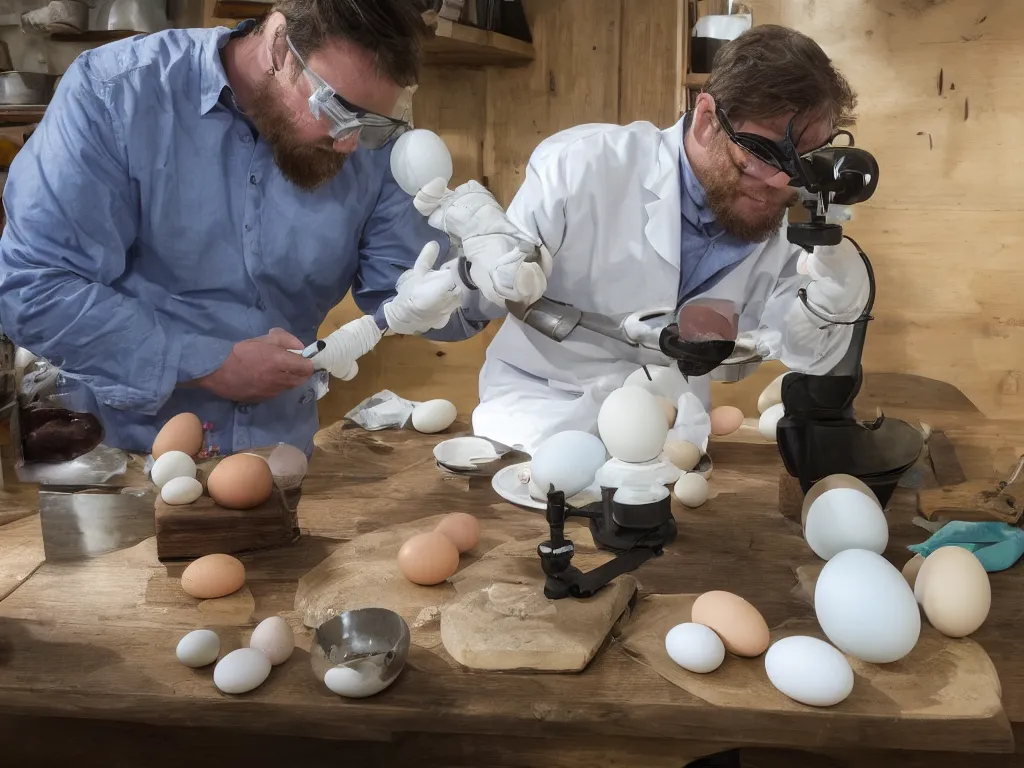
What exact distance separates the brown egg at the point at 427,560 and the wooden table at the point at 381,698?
0.14 metres

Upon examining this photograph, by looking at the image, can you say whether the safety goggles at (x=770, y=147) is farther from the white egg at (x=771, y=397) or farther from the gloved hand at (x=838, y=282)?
the white egg at (x=771, y=397)

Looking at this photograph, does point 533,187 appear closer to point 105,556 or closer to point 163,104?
point 163,104

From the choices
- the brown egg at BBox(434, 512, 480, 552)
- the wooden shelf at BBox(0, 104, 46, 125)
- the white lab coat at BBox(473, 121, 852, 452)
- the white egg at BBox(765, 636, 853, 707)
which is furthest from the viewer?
the wooden shelf at BBox(0, 104, 46, 125)

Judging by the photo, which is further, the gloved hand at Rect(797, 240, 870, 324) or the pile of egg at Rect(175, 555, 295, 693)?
the gloved hand at Rect(797, 240, 870, 324)

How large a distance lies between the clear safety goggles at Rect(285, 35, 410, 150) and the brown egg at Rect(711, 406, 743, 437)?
79 cm

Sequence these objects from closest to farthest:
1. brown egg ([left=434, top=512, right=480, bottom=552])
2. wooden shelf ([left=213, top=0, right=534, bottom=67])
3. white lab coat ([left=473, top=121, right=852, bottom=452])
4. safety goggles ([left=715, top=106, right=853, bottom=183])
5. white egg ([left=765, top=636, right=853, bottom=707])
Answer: white egg ([left=765, top=636, right=853, bottom=707]), brown egg ([left=434, top=512, right=480, bottom=552]), safety goggles ([left=715, top=106, right=853, bottom=183]), white lab coat ([left=473, top=121, right=852, bottom=452]), wooden shelf ([left=213, top=0, right=534, bottom=67])

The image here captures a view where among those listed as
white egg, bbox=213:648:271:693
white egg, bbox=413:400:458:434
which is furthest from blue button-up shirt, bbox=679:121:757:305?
white egg, bbox=213:648:271:693

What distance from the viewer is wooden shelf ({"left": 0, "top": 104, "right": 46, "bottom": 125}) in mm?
2084

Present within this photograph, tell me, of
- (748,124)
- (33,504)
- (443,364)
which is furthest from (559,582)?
(443,364)

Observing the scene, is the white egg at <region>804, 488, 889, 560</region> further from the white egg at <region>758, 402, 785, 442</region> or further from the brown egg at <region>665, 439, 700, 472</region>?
the white egg at <region>758, 402, 785, 442</region>

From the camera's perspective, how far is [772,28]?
4.87 feet

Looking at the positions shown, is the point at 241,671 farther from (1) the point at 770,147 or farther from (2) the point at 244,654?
(1) the point at 770,147

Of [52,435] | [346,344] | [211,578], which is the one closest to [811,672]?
[211,578]

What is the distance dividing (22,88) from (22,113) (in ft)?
0.19
